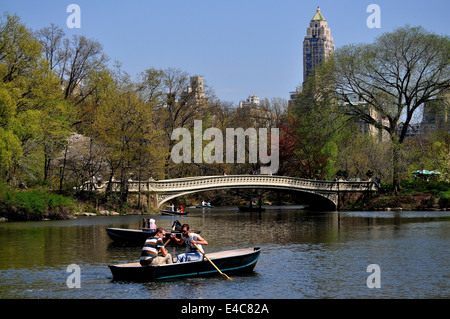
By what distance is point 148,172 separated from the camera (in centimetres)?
5406

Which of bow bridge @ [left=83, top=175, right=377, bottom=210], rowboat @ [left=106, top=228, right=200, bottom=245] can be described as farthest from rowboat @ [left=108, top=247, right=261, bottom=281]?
bow bridge @ [left=83, top=175, right=377, bottom=210]

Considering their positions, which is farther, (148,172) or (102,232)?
(148,172)

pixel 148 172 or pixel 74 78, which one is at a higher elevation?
pixel 74 78

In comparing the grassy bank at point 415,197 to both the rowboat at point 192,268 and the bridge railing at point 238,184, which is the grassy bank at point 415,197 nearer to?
the bridge railing at point 238,184

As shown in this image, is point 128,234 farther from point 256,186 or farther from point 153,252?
point 256,186

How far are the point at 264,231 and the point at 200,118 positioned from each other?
1236 inches

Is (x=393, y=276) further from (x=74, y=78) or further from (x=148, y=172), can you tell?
(x=74, y=78)

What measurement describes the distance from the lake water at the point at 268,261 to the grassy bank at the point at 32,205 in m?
1.91

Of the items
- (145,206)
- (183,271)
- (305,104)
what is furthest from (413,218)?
(183,271)

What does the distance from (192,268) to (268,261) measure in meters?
5.00

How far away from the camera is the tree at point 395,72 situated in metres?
53.7

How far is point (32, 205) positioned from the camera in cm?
4400

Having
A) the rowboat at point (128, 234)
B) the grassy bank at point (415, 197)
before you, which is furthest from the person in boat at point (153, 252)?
the grassy bank at point (415, 197)

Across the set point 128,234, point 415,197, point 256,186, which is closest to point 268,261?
point 128,234
